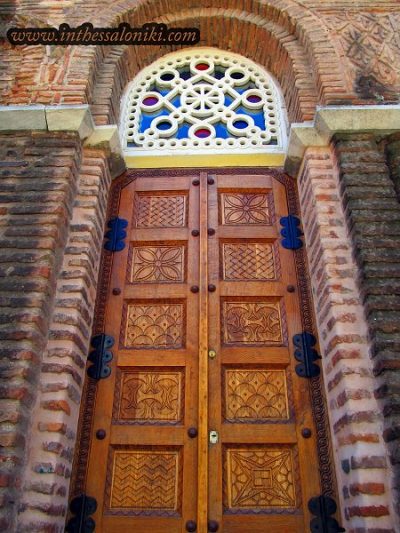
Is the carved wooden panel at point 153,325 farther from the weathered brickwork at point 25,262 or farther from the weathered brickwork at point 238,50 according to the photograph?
the weathered brickwork at point 238,50

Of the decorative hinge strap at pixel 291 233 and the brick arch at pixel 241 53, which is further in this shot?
the brick arch at pixel 241 53

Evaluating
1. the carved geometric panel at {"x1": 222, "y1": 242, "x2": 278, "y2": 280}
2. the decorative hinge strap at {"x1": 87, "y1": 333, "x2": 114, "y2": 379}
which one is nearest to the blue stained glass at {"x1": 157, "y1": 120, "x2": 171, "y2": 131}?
the carved geometric panel at {"x1": 222, "y1": 242, "x2": 278, "y2": 280}

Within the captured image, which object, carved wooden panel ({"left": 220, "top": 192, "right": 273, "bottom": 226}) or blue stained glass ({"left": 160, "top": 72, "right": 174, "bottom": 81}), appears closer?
carved wooden panel ({"left": 220, "top": 192, "right": 273, "bottom": 226})

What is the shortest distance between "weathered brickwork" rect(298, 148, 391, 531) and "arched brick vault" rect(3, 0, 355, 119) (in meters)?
0.97

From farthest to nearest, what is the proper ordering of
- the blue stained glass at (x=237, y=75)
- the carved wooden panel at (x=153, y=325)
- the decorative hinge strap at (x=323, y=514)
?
the blue stained glass at (x=237, y=75) → the carved wooden panel at (x=153, y=325) → the decorative hinge strap at (x=323, y=514)

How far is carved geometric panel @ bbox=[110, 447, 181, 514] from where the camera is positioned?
3100mm

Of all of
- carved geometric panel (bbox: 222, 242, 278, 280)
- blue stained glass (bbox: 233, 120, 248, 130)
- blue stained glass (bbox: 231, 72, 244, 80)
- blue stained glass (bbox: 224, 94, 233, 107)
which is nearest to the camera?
carved geometric panel (bbox: 222, 242, 278, 280)

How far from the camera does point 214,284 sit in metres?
3.87

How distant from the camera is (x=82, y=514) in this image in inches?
120

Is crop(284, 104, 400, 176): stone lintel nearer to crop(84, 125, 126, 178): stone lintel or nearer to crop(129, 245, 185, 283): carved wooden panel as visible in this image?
crop(129, 245, 185, 283): carved wooden panel

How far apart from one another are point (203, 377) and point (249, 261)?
105 centimetres

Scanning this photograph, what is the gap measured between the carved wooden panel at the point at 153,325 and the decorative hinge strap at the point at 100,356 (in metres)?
0.13

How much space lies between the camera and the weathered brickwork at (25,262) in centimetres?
278

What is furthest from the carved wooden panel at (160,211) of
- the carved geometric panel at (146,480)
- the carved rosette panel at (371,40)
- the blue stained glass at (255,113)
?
the carved rosette panel at (371,40)
